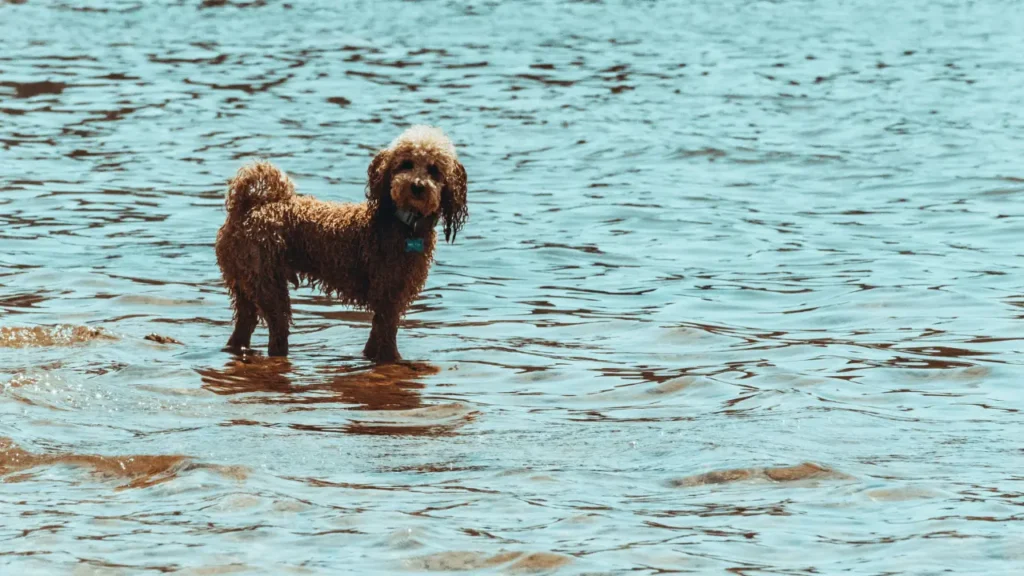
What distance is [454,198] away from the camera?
853 cm

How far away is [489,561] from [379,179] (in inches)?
140

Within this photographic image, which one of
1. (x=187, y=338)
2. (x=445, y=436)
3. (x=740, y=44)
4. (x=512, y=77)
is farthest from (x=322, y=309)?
(x=740, y=44)

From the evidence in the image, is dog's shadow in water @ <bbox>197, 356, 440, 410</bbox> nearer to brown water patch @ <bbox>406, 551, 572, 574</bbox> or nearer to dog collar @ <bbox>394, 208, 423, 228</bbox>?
dog collar @ <bbox>394, 208, 423, 228</bbox>

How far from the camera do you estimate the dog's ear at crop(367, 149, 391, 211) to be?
27.6ft

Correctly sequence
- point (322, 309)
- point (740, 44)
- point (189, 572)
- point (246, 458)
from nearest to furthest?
point (189, 572) → point (246, 458) → point (322, 309) → point (740, 44)

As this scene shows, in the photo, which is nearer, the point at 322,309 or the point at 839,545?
the point at 839,545

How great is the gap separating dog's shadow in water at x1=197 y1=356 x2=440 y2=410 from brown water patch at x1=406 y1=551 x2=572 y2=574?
2.45m

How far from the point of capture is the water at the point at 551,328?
5.69 meters

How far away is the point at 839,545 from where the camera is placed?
5.50 metres

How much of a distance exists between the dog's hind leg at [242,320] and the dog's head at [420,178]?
3.31 feet

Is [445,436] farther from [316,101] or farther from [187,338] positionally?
[316,101]

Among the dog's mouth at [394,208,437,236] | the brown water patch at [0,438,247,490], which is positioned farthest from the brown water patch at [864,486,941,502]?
the dog's mouth at [394,208,437,236]

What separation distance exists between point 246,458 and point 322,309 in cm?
411

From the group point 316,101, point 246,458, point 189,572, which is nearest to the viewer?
point 189,572
